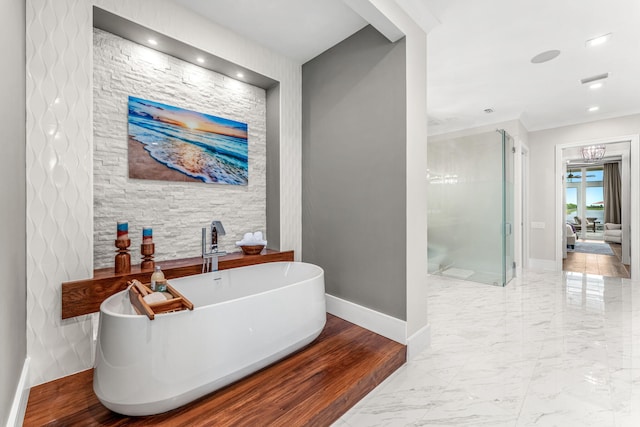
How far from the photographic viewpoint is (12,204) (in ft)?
4.18

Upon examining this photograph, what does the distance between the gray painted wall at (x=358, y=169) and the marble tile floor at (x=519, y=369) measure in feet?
1.75

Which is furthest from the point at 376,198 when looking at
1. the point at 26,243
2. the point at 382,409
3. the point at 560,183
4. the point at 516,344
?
the point at 560,183

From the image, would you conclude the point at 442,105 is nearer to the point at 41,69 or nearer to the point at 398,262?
the point at 398,262

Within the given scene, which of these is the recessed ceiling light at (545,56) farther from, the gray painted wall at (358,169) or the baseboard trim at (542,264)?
the baseboard trim at (542,264)

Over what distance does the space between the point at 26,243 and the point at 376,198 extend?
224cm

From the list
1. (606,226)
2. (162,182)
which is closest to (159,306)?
(162,182)

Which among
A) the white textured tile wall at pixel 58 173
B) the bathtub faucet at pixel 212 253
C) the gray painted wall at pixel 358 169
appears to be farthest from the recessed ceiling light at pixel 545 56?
the white textured tile wall at pixel 58 173

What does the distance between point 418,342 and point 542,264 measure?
13.8 feet

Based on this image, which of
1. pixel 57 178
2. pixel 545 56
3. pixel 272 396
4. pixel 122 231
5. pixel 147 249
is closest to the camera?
pixel 272 396

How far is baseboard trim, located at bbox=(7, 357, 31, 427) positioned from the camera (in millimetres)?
1182

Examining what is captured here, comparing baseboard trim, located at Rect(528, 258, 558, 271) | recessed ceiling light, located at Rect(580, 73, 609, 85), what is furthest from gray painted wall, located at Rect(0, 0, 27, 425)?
baseboard trim, located at Rect(528, 258, 558, 271)

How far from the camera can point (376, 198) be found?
2279mm

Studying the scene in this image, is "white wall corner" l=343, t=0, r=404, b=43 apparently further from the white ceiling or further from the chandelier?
the chandelier

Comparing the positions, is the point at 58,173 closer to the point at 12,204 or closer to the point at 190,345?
the point at 12,204
